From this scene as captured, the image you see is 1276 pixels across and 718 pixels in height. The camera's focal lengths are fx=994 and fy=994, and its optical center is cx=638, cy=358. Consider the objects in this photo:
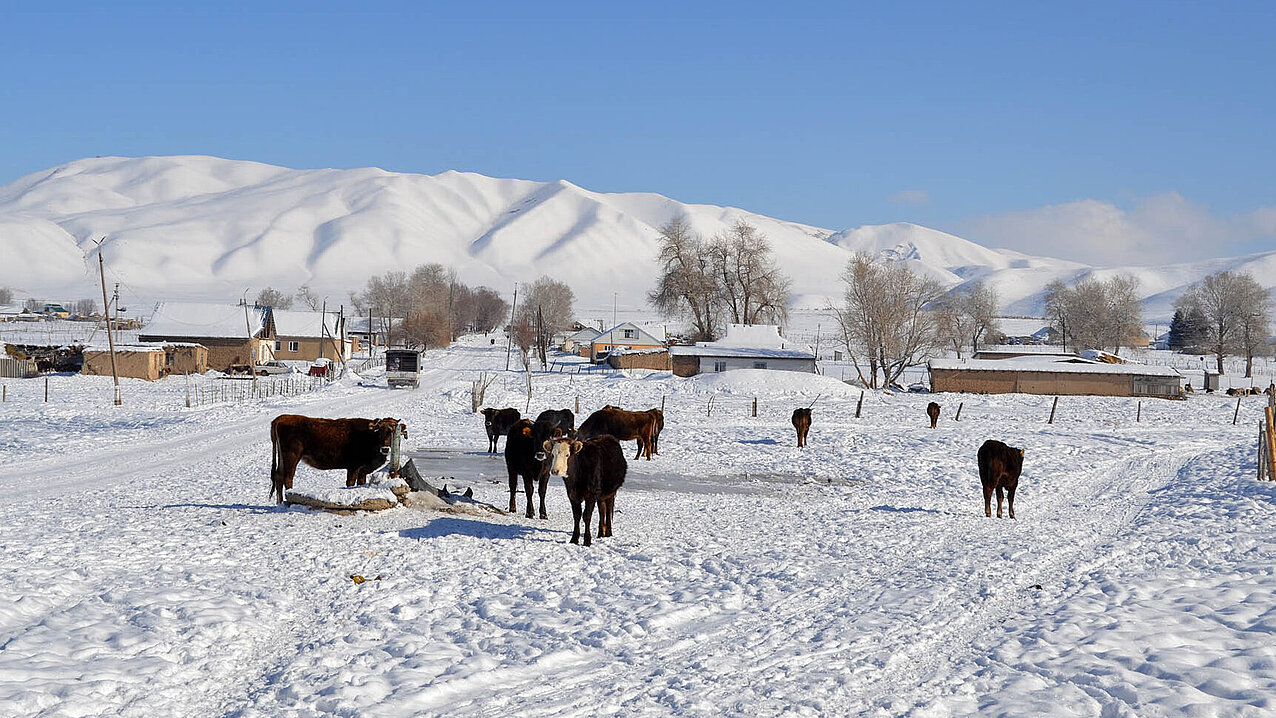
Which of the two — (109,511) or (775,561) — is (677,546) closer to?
(775,561)

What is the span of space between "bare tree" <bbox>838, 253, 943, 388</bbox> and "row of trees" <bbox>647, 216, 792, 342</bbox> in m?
13.3

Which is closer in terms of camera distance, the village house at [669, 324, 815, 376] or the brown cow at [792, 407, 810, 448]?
the brown cow at [792, 407, 810, 448]

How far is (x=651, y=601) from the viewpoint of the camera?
34.8 feet

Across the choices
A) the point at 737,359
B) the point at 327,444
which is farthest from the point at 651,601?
the point at 737,359

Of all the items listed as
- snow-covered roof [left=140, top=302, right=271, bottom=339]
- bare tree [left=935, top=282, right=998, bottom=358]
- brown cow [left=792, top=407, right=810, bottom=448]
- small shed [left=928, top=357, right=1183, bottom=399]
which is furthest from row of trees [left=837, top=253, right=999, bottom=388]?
snow-covered roof [left=140, top=302, right=271, bottom=339]

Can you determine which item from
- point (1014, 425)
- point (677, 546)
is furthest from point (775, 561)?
point (1014, 425)

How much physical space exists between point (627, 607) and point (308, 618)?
319 cm

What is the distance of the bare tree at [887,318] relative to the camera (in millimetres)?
78750

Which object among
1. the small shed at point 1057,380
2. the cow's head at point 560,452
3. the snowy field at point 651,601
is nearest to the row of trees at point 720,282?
the small shed at point 1057,380

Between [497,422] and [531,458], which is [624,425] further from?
[531,458]

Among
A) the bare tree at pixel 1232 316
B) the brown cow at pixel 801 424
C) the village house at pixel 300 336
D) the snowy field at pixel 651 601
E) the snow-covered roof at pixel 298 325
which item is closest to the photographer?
the snowy field at pixel 651 601

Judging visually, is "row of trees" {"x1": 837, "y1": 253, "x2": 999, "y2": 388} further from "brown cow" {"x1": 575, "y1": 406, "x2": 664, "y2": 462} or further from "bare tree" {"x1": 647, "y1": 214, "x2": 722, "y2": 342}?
"brown cow" {"x1": 575, "y1": 406, "x2": 664, "y2": 462}

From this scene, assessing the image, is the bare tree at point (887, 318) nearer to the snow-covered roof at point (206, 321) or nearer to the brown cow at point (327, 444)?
the snow-covered roof at point (206, 321)

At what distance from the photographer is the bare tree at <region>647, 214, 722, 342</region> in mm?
102125
